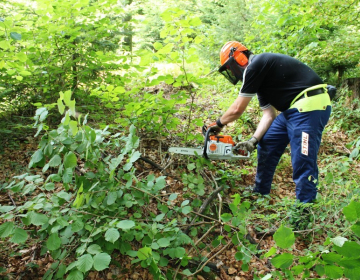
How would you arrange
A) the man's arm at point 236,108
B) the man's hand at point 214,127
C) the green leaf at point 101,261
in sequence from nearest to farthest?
the green leaf at point 101,261 < the man's arm at point 236,108 < the man's hand at point 214,127

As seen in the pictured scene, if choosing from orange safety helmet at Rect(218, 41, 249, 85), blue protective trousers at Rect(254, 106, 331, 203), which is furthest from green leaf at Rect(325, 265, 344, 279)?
orange safety helmet at Rect(218, 41, 249, 85)

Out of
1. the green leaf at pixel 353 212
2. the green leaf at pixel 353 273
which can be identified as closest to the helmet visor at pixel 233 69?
the green leaf at pixel 353 212

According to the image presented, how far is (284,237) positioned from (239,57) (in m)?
2.68

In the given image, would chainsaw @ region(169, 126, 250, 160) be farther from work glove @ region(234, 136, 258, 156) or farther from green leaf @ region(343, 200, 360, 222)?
green leaf @ region(343, 200, 360, 222)

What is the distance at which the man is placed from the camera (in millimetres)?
2842

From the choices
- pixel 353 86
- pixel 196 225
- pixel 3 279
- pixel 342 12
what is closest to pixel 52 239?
pixel 3 279

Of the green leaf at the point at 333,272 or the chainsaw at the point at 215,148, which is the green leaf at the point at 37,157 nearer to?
the green leaf at the point at 333,272

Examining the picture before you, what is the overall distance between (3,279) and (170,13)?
2826 mm

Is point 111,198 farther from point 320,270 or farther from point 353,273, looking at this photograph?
point 353,273

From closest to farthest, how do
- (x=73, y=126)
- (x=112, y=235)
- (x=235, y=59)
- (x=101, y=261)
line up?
(x=101, y=261), (x=112, y=235), (x=73, y=126), (x=235, y=59)

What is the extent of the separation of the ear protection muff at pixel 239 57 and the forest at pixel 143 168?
40 centimetres

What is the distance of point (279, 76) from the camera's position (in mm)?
3027

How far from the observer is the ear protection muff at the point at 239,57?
10.2 feet

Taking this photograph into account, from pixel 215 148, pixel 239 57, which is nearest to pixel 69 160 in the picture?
pixel 215 148
